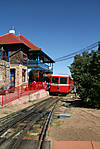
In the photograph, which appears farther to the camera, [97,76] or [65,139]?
[97,76]

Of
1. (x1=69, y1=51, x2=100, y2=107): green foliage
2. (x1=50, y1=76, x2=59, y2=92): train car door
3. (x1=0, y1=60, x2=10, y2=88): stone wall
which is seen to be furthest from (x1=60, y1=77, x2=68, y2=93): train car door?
(x1=69, y1=51, x2=100, y2=107): green foliage

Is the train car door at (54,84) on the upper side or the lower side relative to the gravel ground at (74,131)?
upper

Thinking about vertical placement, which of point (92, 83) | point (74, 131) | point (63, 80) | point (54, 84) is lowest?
point (74, 131)

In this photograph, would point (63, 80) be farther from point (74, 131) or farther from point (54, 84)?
point (74, 131)

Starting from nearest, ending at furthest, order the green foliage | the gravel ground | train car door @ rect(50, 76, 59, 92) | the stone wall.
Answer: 1. the gravel ground
2. the green foliage
3. the stone wall
4. train car door @ rect(50, 76, 59, 92)

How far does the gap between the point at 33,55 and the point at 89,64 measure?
16141mm

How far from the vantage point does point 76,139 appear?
5.17m

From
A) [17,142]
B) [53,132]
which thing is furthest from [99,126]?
[17,142]

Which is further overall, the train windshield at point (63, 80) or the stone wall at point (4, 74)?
the train windshield at point (63, 80)

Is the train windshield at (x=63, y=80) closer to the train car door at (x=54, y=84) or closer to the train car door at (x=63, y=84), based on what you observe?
the train car door at (x=63, y=84)

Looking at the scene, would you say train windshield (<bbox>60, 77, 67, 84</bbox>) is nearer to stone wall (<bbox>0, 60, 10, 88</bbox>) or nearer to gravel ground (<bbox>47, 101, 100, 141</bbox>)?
stone wall (<bbox>0, 60, 10, 88</bbox>)

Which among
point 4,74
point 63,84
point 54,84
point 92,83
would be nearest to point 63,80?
point 63,84

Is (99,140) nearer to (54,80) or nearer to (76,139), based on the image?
(76,139)

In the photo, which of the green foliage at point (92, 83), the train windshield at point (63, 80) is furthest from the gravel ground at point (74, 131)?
the train windshield at point (63, 80)
